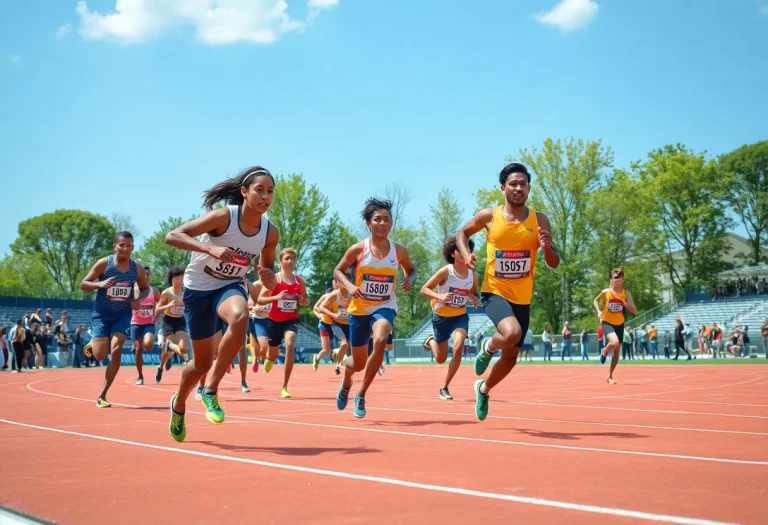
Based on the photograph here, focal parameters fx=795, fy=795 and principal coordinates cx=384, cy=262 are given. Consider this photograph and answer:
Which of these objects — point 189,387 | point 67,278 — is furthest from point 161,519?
point 67,278

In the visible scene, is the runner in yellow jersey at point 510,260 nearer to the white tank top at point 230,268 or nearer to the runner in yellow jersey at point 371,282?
the runner in yellow jersey at point 371,282

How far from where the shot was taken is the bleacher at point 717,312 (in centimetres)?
4847

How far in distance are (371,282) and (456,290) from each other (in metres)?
3.36

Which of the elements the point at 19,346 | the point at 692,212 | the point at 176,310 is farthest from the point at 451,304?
the point at 692,212

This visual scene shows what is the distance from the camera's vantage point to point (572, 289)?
204ft

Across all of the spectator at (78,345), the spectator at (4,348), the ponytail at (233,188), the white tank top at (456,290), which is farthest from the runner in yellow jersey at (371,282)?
the spectator at (78,345)

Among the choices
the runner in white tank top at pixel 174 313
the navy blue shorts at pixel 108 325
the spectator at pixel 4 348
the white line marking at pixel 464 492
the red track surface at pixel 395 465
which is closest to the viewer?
the white line marking at pixel 464 492

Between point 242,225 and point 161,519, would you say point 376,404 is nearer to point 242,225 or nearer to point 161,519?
point 242,225

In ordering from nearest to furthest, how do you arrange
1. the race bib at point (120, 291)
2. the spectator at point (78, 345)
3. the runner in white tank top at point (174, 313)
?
the race bib at point (120, 291)
the runner in white tank top at point (174, 313)
the spectator at point (78, 345)

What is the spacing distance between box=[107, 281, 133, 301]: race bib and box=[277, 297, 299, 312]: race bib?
8.94 ft

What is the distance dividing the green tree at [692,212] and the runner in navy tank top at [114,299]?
5572 cm

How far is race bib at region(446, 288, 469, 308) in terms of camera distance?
12.3 m

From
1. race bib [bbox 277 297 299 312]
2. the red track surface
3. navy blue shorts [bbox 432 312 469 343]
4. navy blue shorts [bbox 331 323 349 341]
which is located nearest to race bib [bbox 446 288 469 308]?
navy blue shorts [bbox 432 312 469 343]

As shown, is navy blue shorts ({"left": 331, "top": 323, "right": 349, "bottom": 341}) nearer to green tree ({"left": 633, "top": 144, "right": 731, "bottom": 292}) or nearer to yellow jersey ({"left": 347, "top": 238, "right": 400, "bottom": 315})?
yellow jersey ({"left": 347, "top": 238, "right": 400, "bottom": 315})
